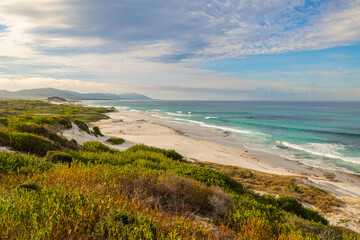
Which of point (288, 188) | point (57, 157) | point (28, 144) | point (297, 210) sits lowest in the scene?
point (288, 188)

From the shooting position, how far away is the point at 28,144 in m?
10.1

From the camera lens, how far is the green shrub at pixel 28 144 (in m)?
9.77

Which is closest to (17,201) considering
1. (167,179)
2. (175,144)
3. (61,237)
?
(61,237)

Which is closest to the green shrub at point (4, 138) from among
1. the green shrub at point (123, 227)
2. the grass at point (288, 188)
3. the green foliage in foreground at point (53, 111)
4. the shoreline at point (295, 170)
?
the green shrub at point (123, 227)

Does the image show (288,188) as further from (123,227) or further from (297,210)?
(123,227)

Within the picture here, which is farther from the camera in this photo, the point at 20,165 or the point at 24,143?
the point at 24,143

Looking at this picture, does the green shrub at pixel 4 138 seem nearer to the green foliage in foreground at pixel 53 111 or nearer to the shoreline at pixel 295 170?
the shoreline at pixel 295 170

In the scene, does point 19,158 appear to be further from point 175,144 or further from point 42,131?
point 175,144

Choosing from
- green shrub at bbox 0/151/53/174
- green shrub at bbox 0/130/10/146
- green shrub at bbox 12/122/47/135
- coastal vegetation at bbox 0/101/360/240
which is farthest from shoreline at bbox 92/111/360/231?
green shrub at bbox 0/151/53/174

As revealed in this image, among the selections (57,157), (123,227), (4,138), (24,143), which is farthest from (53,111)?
(123,227)

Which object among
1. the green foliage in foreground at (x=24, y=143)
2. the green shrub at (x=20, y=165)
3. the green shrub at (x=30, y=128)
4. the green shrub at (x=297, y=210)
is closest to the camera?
the green shrub at (x=20, y=165)

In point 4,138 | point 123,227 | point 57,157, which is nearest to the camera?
point 123,227

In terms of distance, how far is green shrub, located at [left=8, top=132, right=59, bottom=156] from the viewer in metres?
9.77

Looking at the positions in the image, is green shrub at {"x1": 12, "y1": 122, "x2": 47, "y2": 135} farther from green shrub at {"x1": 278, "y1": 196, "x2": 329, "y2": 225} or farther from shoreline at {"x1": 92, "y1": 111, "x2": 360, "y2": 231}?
green shrub at {"x1": 278, "y1": 196, "x2": 329, "y2": 225}
